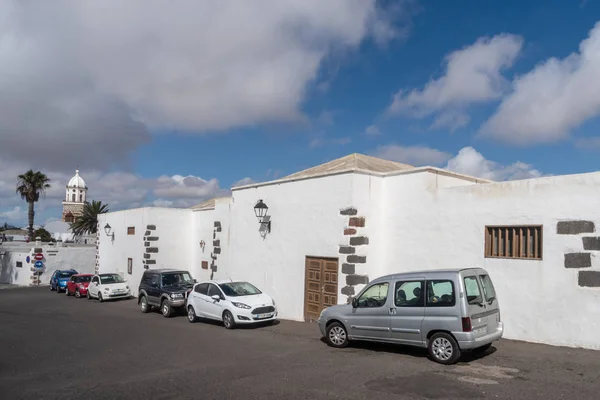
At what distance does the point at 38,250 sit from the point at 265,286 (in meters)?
25.9

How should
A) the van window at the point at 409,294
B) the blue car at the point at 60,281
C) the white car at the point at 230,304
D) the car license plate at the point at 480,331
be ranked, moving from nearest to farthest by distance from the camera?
the car license plate at the point at 480,331 → the van window at the point at 409,294 → the white car at the point at 230,304 → the blue car at the point at 60,281

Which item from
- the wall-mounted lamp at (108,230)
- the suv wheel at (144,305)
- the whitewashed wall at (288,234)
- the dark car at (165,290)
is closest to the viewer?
the whitewashed wall at (288,234)

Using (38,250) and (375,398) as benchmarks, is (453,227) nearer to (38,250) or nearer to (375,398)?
(375,398)

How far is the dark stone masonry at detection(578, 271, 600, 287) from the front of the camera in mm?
10070

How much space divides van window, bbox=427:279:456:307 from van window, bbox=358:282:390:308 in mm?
1030

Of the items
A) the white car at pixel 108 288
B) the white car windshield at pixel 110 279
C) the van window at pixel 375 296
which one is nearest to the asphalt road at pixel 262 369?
the van window at pixel 375 296

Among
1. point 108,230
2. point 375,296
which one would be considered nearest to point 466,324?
point 375,296

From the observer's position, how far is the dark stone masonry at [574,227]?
1025 cm

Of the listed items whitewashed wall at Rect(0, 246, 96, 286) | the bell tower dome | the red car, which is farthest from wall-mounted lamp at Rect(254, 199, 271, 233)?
the bell tower dome

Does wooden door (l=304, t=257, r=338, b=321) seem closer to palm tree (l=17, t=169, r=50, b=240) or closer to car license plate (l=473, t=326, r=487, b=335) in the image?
car license plate (l=473, t=326, r=487, b=335)

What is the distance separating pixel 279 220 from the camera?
16672mm

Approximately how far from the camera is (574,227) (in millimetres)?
10438

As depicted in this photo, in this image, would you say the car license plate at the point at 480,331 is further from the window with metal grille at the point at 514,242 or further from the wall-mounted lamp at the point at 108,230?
the wall-mounted lamp at the point at 108,230

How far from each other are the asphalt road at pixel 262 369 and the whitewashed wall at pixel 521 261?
63cm
